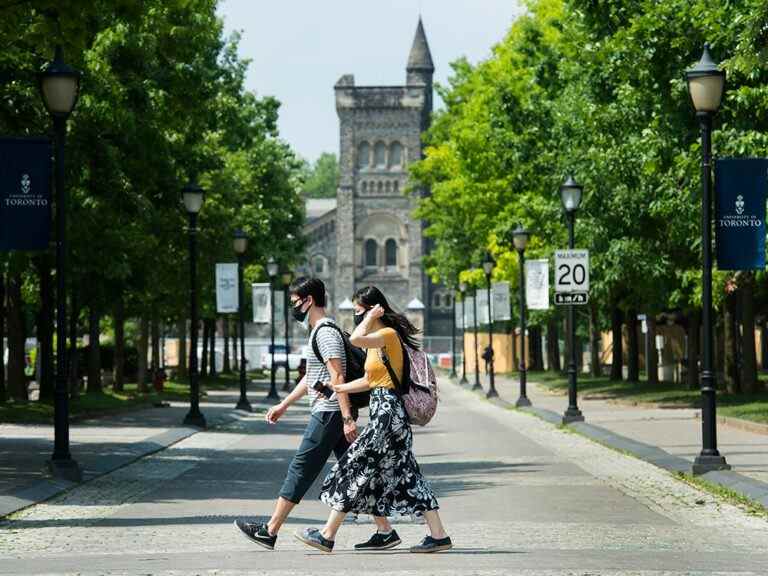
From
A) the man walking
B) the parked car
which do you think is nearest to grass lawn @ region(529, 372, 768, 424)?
the man walking

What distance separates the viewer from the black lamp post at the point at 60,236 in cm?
1944

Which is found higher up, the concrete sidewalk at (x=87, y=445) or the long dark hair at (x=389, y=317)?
the long dark hair at (x=389, y=317)

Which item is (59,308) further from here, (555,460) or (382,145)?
(382,145)

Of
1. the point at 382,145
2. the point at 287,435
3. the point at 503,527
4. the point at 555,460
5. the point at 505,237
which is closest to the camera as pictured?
the point at 503,527

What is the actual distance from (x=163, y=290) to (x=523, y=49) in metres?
13.7

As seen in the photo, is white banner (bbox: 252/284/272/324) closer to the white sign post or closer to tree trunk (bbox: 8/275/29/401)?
tree trunk (bbox: 8/275/29/401)

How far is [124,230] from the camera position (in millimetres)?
37188

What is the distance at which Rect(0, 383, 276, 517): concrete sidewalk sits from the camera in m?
17.9

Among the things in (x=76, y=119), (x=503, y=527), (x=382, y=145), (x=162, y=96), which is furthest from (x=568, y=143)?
(x=382, y=145)

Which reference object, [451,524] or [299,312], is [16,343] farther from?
[299,312]

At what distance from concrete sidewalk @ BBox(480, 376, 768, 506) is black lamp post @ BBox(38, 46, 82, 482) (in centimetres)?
708

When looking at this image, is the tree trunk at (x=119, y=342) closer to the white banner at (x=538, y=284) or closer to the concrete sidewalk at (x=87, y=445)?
the concrete sidewalk at (x=87, y=445)

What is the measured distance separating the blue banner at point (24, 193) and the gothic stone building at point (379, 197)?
132 metres

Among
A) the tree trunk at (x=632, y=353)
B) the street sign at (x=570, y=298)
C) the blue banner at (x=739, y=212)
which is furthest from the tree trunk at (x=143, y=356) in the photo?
the blue banner at (x=739, y=212)
